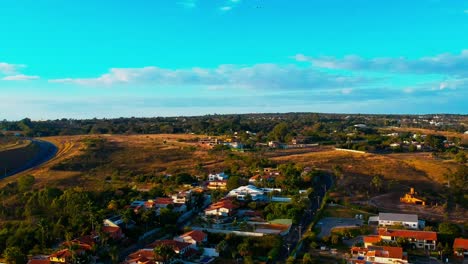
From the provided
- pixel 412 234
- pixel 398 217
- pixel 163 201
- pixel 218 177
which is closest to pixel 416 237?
pixel 412 234

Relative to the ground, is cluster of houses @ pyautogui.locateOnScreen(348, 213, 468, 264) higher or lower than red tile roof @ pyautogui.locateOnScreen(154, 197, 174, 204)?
lower

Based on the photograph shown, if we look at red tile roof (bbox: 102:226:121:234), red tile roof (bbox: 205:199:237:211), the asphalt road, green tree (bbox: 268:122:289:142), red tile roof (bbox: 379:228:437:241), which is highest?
green tree (bbox: 268:122:289:142)

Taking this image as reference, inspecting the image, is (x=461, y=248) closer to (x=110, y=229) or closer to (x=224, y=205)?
(x=224, y=205)

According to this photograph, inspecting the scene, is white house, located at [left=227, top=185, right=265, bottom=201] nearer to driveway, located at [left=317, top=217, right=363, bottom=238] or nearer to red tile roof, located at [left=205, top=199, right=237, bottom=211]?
red tile roof, located at [left=205, top=199, right=237, bottom=211]

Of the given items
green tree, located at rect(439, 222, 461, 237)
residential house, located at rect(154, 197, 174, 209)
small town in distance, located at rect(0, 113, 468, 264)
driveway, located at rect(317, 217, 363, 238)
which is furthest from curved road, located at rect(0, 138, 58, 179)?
green tree, located at rect(439, 222, 461, 237)

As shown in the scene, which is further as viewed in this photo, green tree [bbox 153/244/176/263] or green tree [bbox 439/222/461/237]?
green tree [bbox 439/222/461/237]
